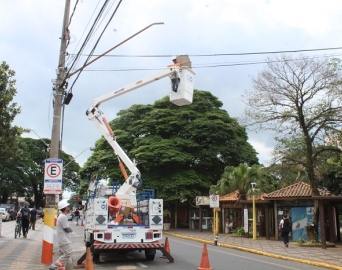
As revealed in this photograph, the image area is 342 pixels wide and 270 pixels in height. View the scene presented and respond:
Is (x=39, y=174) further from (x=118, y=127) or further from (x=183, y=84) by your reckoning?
(x=183, y=84)

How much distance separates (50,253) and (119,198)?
106 inches


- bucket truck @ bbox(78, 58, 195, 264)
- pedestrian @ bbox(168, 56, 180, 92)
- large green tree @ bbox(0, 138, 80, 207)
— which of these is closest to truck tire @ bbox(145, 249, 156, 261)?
bucket truck @ bbox(78, 58, 195, 264)

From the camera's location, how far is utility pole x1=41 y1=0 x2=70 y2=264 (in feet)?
41.4

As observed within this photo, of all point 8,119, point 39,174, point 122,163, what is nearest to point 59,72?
point 122,163

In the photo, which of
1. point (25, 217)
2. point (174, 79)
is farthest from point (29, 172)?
point (174, 79)

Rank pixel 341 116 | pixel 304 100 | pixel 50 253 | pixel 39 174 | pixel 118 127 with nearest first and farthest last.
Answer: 1. pixel 50 253
2. pixel 341 116
3. pixel 304 100
4. pixel 118 127
5. pixel 39 174

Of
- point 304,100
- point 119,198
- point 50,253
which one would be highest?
point 304,100

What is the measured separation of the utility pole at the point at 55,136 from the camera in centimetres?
1262

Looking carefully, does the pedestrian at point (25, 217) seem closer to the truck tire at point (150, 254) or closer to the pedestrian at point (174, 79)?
the truck tire at point (150, 254)

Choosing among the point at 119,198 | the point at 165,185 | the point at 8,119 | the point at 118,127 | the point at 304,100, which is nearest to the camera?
the point at 119,198

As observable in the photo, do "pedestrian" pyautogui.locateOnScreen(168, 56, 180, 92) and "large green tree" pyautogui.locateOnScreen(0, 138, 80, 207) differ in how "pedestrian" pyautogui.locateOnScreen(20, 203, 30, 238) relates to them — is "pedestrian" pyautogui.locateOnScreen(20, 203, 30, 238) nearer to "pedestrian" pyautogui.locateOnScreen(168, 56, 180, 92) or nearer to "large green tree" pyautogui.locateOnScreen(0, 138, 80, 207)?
"pedestrian" pyautogui.locateOnScreen(168, 56, 180, 92)

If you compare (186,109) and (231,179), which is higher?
(186,109)

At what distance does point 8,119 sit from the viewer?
1817cm

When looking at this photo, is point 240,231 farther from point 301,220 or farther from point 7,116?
point 7,116
